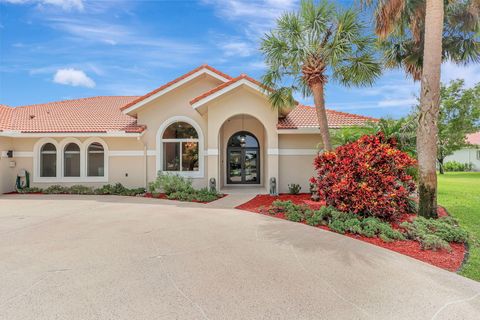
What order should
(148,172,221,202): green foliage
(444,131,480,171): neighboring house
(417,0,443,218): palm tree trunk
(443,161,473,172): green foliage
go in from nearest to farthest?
(417,0,443,218): palm tree trunk → (148,172,221,202): green foliage → (443,161,473,172): green foliage → (444,131,480,171): neighboring house

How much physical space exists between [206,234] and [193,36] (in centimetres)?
1257

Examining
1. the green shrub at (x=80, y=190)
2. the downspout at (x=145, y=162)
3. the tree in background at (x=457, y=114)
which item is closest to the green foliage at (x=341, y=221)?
the downspout at (x=145, y=162)

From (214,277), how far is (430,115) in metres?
8.04

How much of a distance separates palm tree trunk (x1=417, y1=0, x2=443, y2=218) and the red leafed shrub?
43cm

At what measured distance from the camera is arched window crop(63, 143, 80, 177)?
16.1 m

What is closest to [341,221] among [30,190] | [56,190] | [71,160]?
[56,190]

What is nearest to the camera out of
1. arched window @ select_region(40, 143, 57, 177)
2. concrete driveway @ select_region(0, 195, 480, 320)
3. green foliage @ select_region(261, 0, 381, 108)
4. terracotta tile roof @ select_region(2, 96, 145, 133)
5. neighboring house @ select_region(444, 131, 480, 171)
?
concrete driveway @ select_region(0, 195, 480, 320)

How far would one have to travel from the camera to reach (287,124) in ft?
47.8

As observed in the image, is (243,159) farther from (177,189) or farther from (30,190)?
(30,190)

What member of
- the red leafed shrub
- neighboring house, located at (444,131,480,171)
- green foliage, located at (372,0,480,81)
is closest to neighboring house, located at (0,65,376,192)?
green foliage, located at (372,0,480,81)

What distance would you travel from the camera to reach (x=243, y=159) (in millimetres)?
18344

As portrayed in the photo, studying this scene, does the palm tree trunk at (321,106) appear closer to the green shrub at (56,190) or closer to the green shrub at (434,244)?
the green shrub at (434,244)

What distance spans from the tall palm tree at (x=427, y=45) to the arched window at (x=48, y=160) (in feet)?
61.5

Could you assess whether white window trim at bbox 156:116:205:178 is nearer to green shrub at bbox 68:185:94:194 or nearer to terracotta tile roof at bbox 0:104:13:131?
green shrub at bbox 68:185:94:194
